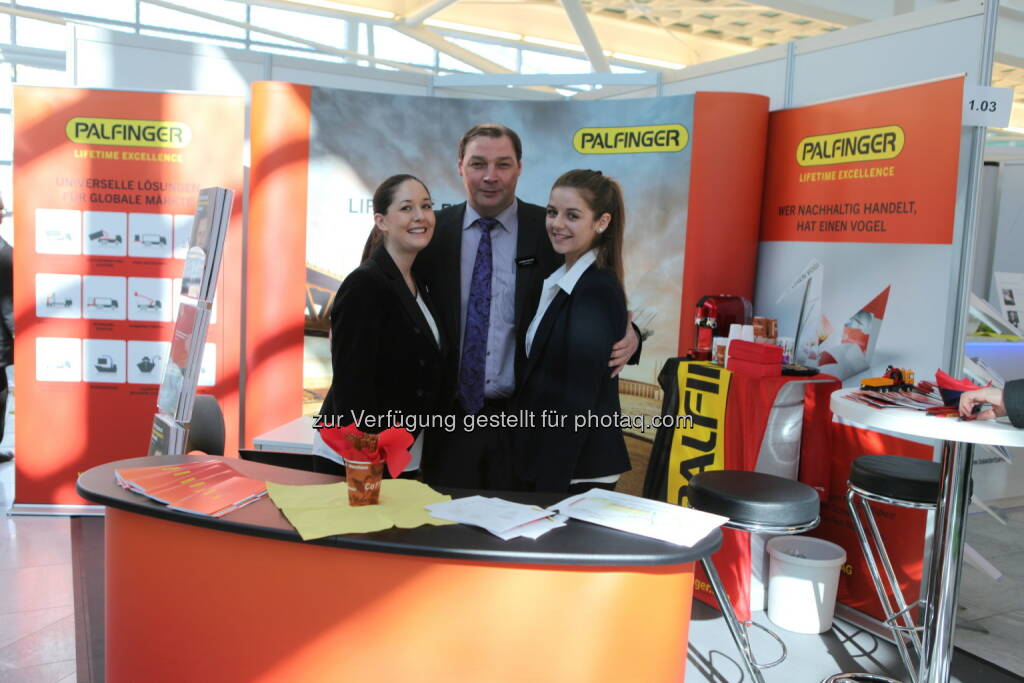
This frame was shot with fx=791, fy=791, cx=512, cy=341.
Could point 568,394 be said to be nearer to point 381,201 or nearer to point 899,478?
point 381,201

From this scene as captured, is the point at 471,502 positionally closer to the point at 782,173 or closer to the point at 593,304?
the point at 593,304

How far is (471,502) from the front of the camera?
1.92 meters

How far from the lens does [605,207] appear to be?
11.6 feet

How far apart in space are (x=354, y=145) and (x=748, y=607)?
2758 millimetres

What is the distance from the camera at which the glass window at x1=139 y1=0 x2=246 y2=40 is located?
10.8 metres

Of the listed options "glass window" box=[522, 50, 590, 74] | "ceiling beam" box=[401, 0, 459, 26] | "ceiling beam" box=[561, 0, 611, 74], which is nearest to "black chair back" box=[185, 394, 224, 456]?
"ceiling beam" box=[561, 0, 611, 74]

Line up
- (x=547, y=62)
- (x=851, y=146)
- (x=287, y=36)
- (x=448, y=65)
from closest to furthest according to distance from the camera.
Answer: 1. (x=851, y=146)
2. (x=287, y=36)
3. (x=448, y=65)
4. (x=547, y=62)

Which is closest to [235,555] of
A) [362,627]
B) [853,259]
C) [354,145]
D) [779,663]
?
[362,627]

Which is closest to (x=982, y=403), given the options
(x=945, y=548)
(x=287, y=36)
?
(x=945, y=548)

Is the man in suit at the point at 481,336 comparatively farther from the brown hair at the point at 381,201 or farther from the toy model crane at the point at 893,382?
the toy model crane at the point at 893,382

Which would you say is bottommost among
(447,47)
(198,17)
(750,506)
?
(750,506)

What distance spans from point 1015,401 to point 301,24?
11824mm

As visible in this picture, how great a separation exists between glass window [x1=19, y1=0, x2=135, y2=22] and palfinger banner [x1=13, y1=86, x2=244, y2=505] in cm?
745

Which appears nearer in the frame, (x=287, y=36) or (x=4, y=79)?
(x=4, y=79)
